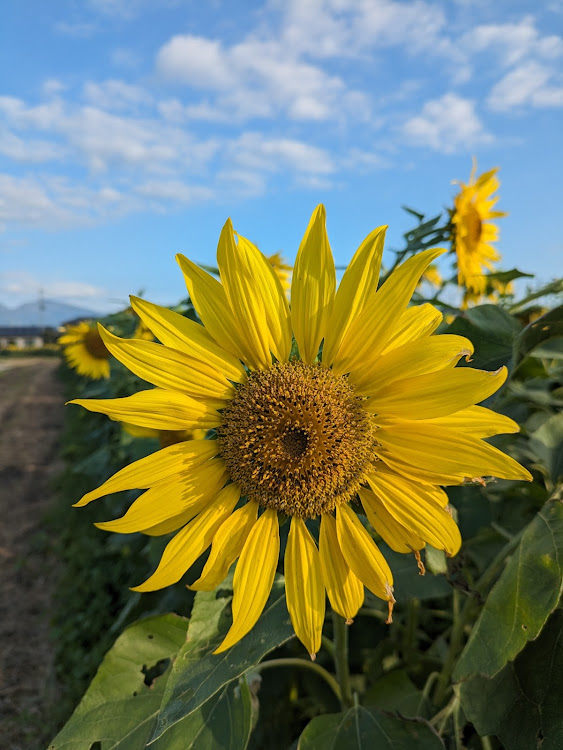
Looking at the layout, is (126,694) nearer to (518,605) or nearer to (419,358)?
(518,605)

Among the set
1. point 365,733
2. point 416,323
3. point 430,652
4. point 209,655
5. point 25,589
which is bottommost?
point 25,589

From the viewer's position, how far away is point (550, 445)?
123cm

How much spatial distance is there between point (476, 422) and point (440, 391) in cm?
8

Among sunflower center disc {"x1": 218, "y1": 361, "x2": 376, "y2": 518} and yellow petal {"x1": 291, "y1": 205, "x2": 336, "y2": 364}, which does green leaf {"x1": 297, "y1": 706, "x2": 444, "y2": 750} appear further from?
yellow petal {"x1": 291, "y1": 205, "x2": 336, "y2": 364}

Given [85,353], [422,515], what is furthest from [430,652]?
[85,353]

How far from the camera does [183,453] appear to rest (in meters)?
0.95

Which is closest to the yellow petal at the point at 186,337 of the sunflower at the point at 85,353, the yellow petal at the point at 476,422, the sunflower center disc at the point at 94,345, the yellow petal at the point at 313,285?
the yellow petal at the point at 313,285

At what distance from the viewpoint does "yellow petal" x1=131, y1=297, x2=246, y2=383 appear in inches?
35.2

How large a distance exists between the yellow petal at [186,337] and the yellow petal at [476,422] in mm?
348

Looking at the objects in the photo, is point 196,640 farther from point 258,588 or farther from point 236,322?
point 236,322

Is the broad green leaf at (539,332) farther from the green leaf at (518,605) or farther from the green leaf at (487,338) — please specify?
the green leaf at (518,605)

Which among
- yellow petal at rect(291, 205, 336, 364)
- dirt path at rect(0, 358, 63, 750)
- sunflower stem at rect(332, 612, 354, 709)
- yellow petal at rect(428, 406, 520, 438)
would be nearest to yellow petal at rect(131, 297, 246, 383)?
yellow petal at rect(291, 205, 336, 364)

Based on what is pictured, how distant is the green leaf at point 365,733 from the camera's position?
1.04 m

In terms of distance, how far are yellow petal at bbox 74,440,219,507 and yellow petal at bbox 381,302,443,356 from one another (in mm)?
357
